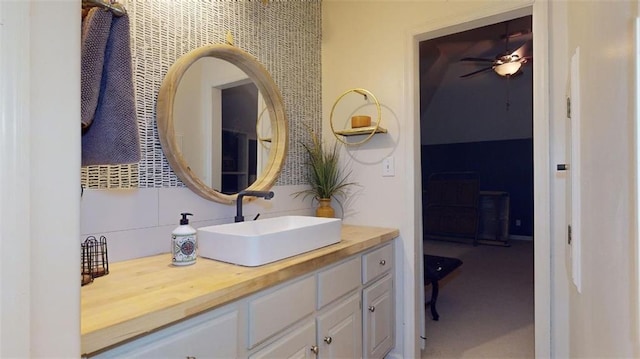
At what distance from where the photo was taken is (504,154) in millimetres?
6578

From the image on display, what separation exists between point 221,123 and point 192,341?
1.10 meters

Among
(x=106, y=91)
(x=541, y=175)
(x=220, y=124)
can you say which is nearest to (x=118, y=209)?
(x=106, y=91)

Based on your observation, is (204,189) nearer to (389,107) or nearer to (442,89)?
(389,107)

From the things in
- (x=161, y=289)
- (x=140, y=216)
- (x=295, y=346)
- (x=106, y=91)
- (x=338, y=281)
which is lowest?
(x=295, y=346)

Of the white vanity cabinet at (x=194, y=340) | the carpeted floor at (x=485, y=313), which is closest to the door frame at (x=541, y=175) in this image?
the carpeted floor at (x=485, y=313)

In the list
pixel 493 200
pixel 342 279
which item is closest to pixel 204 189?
pixel 342 279

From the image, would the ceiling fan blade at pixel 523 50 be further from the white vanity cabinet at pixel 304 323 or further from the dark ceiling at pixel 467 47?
the white vanity cabinet at pixel 304 323

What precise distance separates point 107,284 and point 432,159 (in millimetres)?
6897

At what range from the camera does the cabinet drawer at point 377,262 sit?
180 cm

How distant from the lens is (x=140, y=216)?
55.4 inches

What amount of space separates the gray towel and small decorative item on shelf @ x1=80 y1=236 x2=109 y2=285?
1.02 ft

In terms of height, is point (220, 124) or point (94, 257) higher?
point (220, 124)

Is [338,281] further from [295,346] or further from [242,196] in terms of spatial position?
[242,196]

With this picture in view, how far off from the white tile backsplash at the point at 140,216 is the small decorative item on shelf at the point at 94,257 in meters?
0.04
